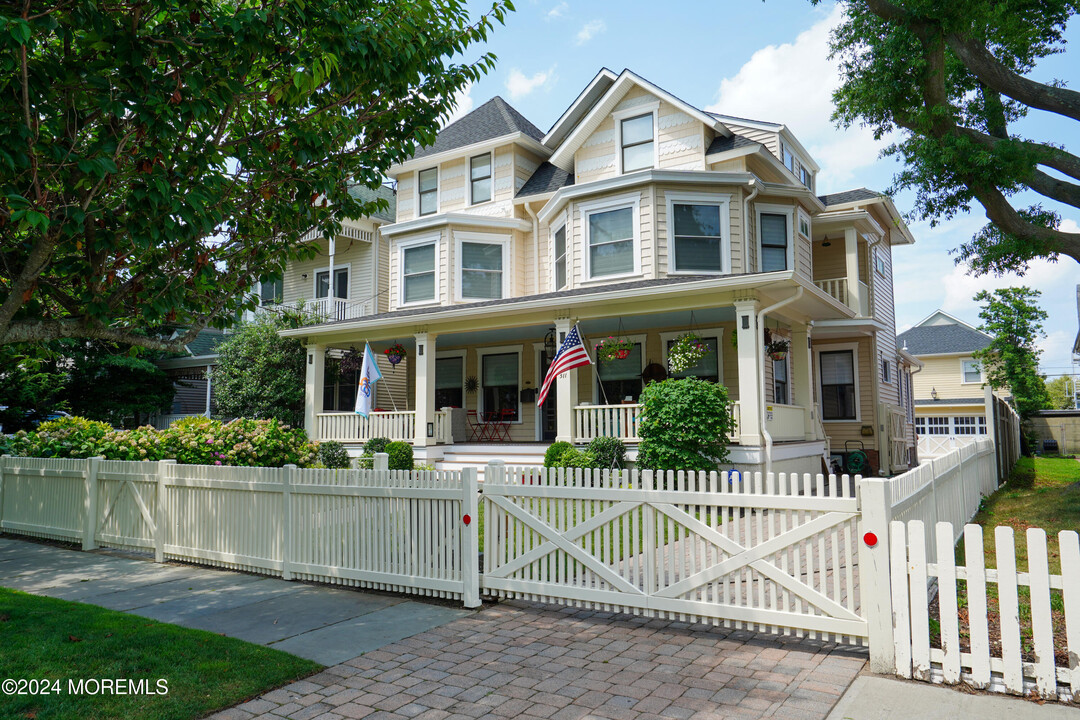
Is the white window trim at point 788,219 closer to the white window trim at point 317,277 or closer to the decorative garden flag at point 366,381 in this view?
the decorative garden flag at point 366,381

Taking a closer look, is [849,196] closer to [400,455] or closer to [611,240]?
[611,240]

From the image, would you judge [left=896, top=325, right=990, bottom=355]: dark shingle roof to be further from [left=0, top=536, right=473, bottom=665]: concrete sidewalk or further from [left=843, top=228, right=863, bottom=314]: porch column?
[left=0, top=536, right=473, bottom=665]: concrete sidewalk

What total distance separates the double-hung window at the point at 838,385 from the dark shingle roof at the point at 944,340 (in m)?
24.5

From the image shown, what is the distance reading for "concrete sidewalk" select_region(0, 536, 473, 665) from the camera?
5.54 meters

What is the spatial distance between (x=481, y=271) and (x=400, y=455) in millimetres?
5800

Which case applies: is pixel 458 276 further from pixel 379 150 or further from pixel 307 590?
pixel 307 590

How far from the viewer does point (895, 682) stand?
4.41 m

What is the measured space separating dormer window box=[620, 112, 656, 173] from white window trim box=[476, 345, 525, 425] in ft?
18.1

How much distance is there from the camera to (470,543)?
639 centimetres

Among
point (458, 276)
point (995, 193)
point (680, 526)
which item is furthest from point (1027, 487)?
point (458, 276)

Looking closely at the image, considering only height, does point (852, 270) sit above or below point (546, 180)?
below

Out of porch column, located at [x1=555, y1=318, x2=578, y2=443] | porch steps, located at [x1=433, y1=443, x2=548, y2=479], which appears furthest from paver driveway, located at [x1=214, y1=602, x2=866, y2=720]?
porch steps, located at [x1=433, y1=443, x2=548, y2=479]

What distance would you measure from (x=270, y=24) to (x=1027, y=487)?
624 inches

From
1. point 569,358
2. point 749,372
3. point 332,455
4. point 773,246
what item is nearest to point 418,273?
point 332,455
